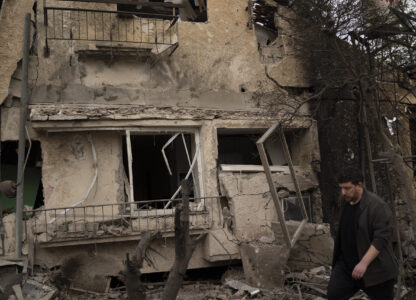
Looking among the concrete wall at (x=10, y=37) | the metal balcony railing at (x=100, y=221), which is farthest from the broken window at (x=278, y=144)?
the concrete wall at (x=10, y=37)

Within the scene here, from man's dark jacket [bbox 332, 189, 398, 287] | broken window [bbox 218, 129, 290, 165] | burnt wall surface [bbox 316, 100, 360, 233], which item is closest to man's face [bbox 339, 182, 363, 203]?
man's dark jacket [bbox 332, 189, 398, 287]

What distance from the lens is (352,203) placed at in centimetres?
413

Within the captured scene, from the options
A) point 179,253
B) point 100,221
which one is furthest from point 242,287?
point 179,253

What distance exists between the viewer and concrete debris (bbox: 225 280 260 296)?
6.49 meters

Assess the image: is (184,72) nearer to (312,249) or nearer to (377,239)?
(312,249)

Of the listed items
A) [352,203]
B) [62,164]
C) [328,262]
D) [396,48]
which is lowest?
[328,262]

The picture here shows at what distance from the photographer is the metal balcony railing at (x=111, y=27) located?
7488mm

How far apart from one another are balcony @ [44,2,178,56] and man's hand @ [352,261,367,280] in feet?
17.2

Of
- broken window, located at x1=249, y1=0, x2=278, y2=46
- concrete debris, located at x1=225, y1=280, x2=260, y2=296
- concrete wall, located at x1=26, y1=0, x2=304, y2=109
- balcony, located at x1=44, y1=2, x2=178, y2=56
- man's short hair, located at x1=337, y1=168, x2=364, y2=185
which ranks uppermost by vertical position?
broken window, located at x1=249, y1=0, x2=278, y2=46

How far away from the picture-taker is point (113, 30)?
25.6 ft

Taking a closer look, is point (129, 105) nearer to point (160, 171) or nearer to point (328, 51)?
point (328, 51)

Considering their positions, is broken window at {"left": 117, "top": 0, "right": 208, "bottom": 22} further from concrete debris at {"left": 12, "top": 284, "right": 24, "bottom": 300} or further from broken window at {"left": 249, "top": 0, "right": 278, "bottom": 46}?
concrete debris at {"left": 12, "top": 284, "right": 24, "bottom": 300}

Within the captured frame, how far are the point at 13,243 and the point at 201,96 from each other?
4070 millimetres

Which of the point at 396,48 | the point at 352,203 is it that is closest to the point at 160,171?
the point at 396,48
